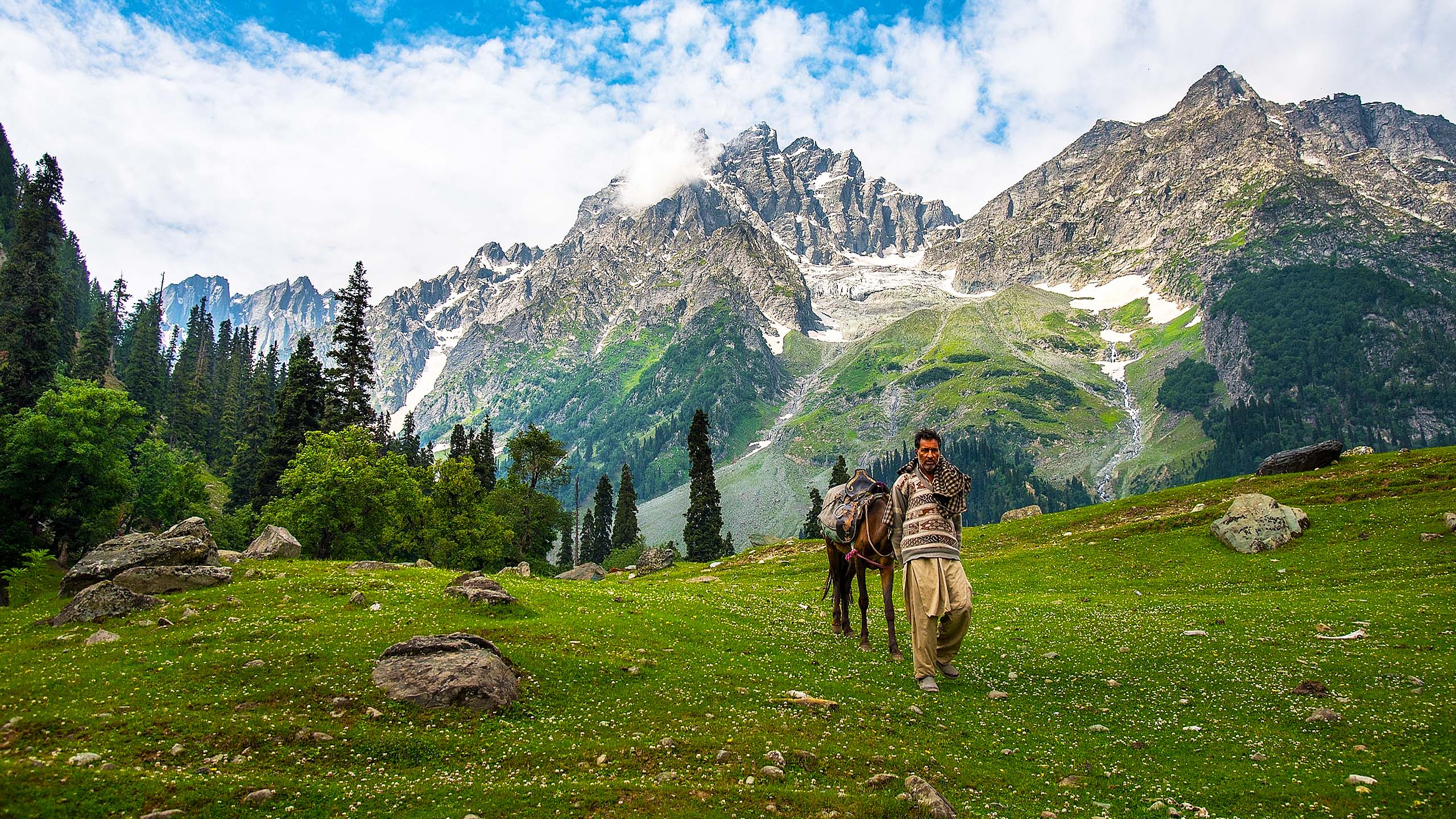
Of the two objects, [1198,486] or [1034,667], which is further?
[1198,486]

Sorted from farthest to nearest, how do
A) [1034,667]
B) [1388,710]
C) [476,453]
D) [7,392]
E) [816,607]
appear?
[476,453]
[7,392]
[816,607]
[1034,667]
[1388,710]

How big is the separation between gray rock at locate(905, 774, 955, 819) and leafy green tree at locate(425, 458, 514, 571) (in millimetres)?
61914

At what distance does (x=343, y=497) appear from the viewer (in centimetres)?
5262

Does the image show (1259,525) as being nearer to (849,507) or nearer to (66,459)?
(849,507)

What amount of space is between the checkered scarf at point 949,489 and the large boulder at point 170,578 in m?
25.3

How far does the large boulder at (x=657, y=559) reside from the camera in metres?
78.9

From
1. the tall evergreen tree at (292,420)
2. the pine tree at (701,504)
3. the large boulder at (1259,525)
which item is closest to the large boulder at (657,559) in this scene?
the pine tree at (701,504)

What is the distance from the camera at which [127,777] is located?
9266 millimetres

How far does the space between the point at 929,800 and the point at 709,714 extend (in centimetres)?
572

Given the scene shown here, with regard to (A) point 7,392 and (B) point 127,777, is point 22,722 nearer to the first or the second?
(B) point 127,777

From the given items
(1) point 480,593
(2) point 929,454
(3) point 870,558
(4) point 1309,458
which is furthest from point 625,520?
(2) point 929,454

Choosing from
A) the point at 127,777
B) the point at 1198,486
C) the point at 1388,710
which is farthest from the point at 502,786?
the point at 1198,486

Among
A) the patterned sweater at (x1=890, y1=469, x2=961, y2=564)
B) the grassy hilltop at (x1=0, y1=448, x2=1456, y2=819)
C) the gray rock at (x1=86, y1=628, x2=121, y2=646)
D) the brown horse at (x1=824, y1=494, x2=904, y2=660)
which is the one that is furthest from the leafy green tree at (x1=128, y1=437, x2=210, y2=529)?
the patterned sweater at (x1=890, y1=469, x2=961, y2=564)

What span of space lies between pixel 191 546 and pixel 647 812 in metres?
26.9
